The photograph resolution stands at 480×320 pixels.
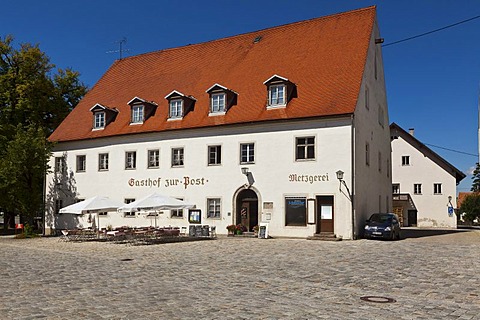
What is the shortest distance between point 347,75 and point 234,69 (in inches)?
327

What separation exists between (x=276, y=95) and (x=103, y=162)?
1341 cm

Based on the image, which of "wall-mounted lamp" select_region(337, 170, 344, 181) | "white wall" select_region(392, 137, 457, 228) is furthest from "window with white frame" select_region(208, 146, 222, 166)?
"white wall" select_region(392, 137, 457, 228)

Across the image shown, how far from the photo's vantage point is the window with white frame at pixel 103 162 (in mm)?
35125

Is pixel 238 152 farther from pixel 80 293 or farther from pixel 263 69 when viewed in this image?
pixel 80 293

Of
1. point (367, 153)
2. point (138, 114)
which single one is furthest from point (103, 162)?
point (367, 153)

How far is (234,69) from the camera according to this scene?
110 feet

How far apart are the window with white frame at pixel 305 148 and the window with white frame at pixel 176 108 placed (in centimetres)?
838

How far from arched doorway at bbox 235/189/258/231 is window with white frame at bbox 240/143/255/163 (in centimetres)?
171

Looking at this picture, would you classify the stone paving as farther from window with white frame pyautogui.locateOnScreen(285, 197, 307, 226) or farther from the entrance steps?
window with white frame pyautogui.locateOnScreen(285, 197, 307, 226)

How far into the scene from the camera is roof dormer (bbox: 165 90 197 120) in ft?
106

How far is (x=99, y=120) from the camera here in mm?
36062

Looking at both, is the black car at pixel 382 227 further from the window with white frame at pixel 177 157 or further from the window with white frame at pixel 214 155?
the window with white frame at pixel 177 157

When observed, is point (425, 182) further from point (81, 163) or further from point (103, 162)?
point (81, 163)

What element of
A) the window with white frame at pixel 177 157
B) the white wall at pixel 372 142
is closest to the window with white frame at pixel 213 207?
the window with white frame at pixel 177 157
